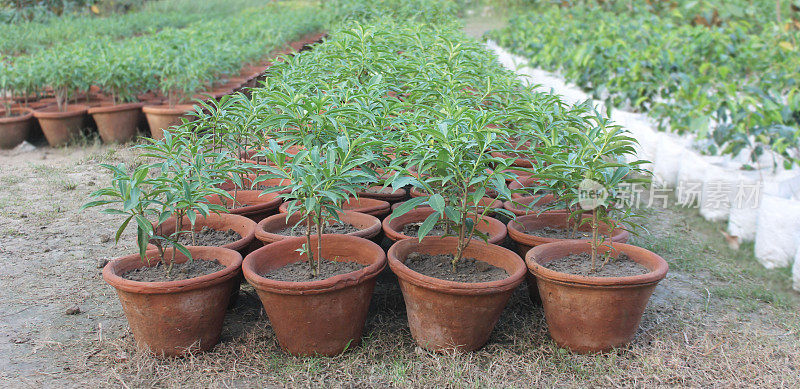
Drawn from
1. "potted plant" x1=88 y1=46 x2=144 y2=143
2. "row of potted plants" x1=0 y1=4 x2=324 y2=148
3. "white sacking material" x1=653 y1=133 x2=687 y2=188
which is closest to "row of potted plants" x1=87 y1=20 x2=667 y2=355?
"white sacking material" x1=653 y1=133 x2=687 y2=188

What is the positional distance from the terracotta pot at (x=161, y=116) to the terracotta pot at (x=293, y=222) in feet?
8.80

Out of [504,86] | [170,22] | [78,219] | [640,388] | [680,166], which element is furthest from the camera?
[170,22]

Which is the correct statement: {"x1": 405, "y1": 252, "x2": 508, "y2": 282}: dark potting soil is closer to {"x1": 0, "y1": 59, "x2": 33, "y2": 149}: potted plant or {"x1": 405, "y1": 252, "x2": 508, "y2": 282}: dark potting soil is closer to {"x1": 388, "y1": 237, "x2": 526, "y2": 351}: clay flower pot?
{"x1": 388, "y1": 237, "x2": 526, "y2": 351}: clay flower pot

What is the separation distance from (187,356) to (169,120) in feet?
10.8

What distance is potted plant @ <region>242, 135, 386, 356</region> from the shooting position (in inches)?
85.5

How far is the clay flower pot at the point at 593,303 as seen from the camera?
2211 mm

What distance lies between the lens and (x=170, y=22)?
12.7 meters

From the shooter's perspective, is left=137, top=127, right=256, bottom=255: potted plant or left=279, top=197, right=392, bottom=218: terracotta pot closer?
left=137, top=127, right=256, bottom=255: potted plant

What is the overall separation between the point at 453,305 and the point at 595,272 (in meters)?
0.55

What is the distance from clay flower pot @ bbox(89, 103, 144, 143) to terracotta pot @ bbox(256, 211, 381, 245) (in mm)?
3117

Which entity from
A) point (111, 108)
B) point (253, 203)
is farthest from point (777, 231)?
point (111, 108)

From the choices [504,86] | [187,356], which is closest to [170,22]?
[504,86]

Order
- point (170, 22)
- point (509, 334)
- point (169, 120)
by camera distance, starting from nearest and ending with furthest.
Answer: point (509, 334) < point (169, 120) < point (170, 22)

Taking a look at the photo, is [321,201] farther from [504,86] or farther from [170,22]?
[170,22]
